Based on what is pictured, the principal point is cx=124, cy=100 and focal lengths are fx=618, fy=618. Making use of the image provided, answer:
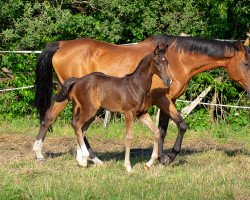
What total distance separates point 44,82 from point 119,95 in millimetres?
1860

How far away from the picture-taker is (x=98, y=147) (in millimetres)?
11141

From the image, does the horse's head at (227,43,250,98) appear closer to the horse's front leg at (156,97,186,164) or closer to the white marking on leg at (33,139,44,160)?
the horse's front leg at (156,97,186,164)

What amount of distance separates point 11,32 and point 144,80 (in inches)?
229

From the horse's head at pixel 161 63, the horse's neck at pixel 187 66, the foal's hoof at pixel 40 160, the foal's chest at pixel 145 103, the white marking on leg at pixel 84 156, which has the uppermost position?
the horse's head at pixel 161 63

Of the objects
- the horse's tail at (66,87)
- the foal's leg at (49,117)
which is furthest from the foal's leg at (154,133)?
the foal's leg at (49,117)

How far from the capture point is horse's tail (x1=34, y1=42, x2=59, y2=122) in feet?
32.7

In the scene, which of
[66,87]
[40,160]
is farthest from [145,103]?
[40,160]

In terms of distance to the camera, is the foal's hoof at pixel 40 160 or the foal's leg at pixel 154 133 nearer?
the foal's leg at pixel 154 133

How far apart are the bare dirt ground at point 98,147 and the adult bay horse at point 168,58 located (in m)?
0.76

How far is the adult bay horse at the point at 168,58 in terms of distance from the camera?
30.5ft

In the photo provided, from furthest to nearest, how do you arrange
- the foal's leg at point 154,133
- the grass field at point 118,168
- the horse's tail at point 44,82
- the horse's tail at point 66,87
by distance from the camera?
the horse's tail at point 44,82, the horse's tail at point 66,87, the foal's leg at point 154,133, the grass field at point 118,168

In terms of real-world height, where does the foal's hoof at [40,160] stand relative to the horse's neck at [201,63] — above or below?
below

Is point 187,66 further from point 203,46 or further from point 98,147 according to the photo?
point 98,147

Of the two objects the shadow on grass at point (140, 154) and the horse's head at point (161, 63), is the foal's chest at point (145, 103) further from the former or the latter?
the shadow on grass at point (140, 154)
